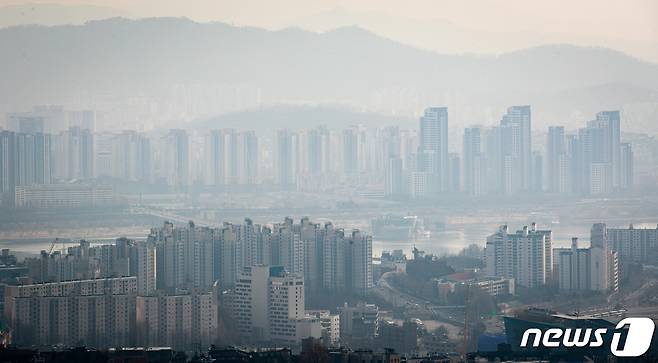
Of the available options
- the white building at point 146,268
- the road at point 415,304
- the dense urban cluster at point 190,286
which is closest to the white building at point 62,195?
the dense urban cluster at point 190,286

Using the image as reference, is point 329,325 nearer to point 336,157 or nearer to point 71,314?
point 71,314

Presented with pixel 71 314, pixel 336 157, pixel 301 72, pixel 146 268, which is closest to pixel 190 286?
pixel 146 268

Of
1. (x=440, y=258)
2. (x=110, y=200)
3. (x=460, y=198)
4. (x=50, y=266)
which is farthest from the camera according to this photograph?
(x=460, y=198)

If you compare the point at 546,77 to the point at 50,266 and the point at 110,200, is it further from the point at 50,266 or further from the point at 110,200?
the point at 50,266

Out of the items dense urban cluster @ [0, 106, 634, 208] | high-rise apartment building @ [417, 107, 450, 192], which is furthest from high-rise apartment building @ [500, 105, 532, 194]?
high-rise apartment building @ [417, 107, 450, 192]

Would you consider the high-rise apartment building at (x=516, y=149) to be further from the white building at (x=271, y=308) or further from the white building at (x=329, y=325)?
the white building at (x=329, y=325)

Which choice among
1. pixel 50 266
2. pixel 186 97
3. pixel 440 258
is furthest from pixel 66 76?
pixel 50 266
